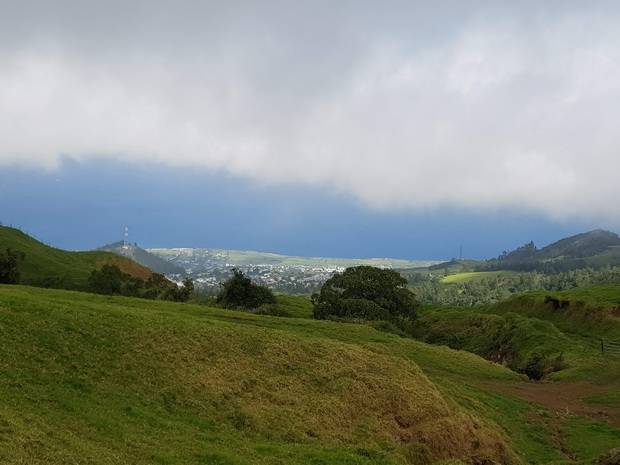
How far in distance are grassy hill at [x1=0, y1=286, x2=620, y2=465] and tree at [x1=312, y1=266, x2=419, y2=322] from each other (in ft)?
117

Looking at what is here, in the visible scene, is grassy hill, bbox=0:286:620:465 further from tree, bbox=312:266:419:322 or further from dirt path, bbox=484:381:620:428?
tree, bbox=312:266:419:322

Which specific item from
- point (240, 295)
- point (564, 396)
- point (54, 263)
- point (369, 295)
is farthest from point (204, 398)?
point (54, 263)

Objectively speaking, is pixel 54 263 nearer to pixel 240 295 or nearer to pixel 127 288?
pixel 127 288

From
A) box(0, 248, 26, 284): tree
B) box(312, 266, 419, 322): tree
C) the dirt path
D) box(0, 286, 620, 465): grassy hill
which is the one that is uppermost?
box(0, 248, 26, 284): tree

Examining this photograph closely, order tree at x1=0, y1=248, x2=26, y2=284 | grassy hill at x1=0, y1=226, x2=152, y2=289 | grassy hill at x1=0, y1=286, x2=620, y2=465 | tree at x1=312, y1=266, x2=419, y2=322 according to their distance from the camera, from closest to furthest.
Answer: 1. grassy hill at x1=0, y1=286, x2=620, y2=465
2. tree at x1=0, y1=248, x2=26, y2=284
3. tree at x1=312, y1=266, x2=419, y2=322
4. grassy hill at x1=0, y1=226, x2=152, y2=289

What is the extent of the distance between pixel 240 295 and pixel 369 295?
19.6 m

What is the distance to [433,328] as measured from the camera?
9169cm

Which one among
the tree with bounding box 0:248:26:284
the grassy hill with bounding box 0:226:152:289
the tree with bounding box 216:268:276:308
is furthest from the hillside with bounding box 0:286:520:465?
the grassy hill with bounding box 0:226:152:289

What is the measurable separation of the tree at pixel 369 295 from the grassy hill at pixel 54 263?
40.9 meters

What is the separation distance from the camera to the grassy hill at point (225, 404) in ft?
61.0

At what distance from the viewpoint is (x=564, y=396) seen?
45438mm

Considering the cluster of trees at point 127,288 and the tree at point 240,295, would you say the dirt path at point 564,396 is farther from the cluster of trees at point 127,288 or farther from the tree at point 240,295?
the cluster of trees at point 127,288

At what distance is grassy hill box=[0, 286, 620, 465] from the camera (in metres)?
18.6

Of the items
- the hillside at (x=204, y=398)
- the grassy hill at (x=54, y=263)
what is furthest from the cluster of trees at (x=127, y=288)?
the hillside at (x=204, y=398)
